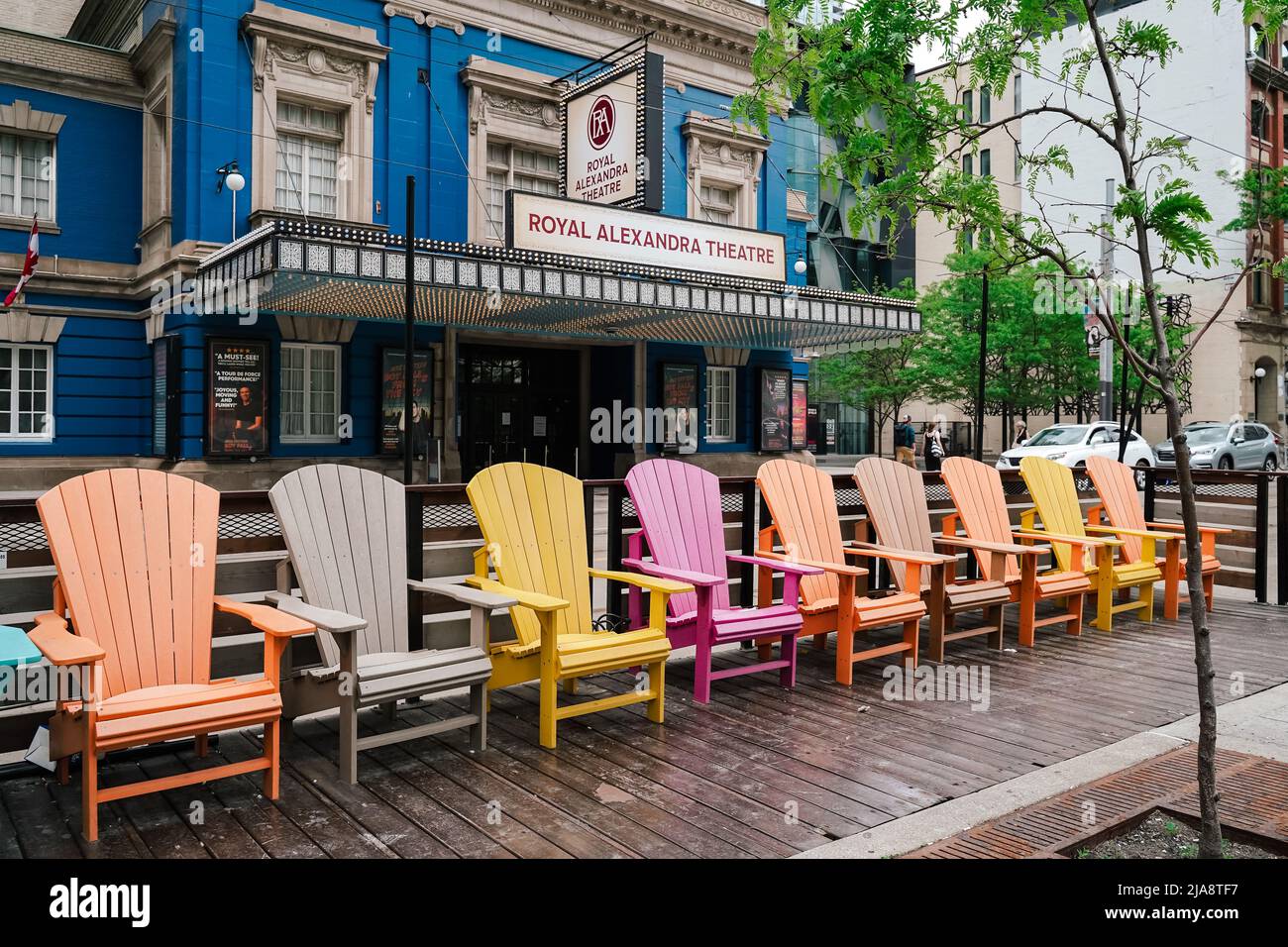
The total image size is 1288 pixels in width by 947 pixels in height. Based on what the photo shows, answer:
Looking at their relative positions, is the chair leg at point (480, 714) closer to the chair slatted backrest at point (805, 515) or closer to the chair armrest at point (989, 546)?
the chair slatted backrest at point (805, 515)

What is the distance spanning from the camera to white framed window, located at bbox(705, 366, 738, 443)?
21.1 m

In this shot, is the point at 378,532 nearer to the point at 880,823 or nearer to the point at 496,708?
the point at 496,708

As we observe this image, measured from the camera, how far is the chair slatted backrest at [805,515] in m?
5.62

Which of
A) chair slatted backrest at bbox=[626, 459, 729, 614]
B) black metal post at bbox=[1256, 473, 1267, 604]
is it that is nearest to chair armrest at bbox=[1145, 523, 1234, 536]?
black metal post at bbox=[1256, 473, 1267, 604]

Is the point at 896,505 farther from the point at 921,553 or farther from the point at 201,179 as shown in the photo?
the point at 201,179

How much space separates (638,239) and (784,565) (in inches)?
470

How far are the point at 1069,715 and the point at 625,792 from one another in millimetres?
2489

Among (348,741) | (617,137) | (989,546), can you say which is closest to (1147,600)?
(989,546)

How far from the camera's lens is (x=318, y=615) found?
379cm

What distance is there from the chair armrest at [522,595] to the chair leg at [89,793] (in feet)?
5.40

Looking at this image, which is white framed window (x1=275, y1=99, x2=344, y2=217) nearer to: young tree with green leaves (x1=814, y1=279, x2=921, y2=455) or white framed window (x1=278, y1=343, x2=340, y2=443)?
white framed window (x1=278, y1=343, x2=340, y2=443)

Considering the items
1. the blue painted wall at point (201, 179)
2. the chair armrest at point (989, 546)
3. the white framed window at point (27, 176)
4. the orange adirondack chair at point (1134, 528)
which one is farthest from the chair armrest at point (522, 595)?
the white framed window at point (27, 176)

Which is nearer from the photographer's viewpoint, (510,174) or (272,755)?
(272,755)
